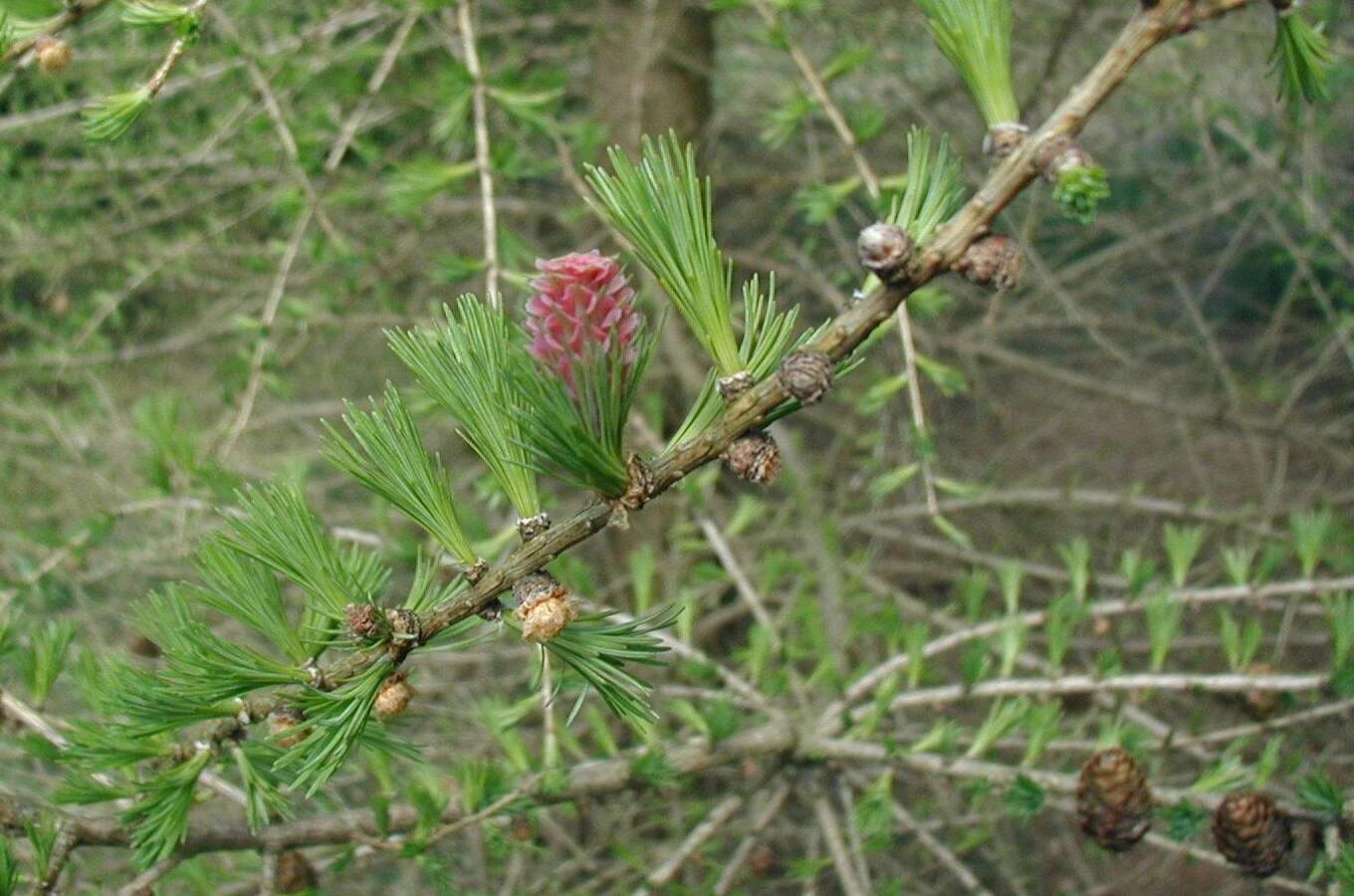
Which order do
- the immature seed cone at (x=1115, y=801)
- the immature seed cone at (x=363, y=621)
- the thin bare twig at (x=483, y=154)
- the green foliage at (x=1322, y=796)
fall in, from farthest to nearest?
the thin bare twig at (x=483, y=154) → the immature seed cone at (x=1115, y=801) → the green foliage at (x=1322, y=796) → the immature seed cone at (x=363, y=621)

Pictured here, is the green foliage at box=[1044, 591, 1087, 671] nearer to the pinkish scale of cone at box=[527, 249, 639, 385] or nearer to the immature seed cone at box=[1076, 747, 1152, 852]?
the immature seed cone at box=[1076, 747, 1152, 852]

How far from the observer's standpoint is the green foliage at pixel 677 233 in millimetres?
532

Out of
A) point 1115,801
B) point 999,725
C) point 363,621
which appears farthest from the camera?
point 999,725

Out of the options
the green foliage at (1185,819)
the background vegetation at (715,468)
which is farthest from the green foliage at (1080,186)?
the green foliage at (1185,819)

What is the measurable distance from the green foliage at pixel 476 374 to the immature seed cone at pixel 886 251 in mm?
176

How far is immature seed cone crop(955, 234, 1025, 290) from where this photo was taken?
1.70ft

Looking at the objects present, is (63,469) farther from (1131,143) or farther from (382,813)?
(1131,143)

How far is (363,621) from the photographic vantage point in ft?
1.97

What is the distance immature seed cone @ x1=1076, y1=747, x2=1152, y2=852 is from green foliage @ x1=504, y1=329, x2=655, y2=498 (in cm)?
70

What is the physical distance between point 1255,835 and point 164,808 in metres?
0.86

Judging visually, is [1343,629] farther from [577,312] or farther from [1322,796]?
[577,312]

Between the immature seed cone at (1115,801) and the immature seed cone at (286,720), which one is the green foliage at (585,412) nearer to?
the immature seed cone at (286,720)

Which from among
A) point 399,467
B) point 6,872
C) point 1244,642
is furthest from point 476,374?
point 1244,642

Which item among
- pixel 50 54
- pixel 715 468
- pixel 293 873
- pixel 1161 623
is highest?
pixel 50 54
